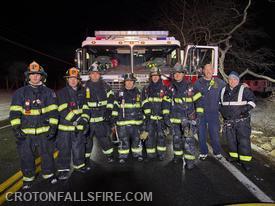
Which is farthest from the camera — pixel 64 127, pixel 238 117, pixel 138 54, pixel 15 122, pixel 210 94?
pixel 138 54

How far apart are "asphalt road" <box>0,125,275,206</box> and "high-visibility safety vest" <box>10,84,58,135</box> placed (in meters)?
0.96

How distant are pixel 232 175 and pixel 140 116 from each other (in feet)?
6.89

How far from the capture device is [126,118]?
18.7 ft

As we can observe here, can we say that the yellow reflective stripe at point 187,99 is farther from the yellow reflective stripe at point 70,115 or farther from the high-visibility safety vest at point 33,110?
the high-visibility safety vest at point 33,110

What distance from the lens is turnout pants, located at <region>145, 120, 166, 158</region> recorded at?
5.73 meters

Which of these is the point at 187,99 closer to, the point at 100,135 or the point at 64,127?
the point at 100,135

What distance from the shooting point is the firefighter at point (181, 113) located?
5.37m

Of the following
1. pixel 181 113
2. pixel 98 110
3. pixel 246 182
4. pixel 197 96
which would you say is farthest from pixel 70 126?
pixel 246 182

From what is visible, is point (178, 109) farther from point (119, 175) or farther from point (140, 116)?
point (119, 175)

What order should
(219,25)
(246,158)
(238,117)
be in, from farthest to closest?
(219,25) → (238,117) → (246,158)

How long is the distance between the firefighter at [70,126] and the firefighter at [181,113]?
1.77 metres

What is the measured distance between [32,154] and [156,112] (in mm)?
2493

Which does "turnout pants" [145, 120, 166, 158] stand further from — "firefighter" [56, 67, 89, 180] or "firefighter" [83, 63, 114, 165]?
"firefighter" [56, 67, 89, 180]

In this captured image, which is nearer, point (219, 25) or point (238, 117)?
point (238, 117)
